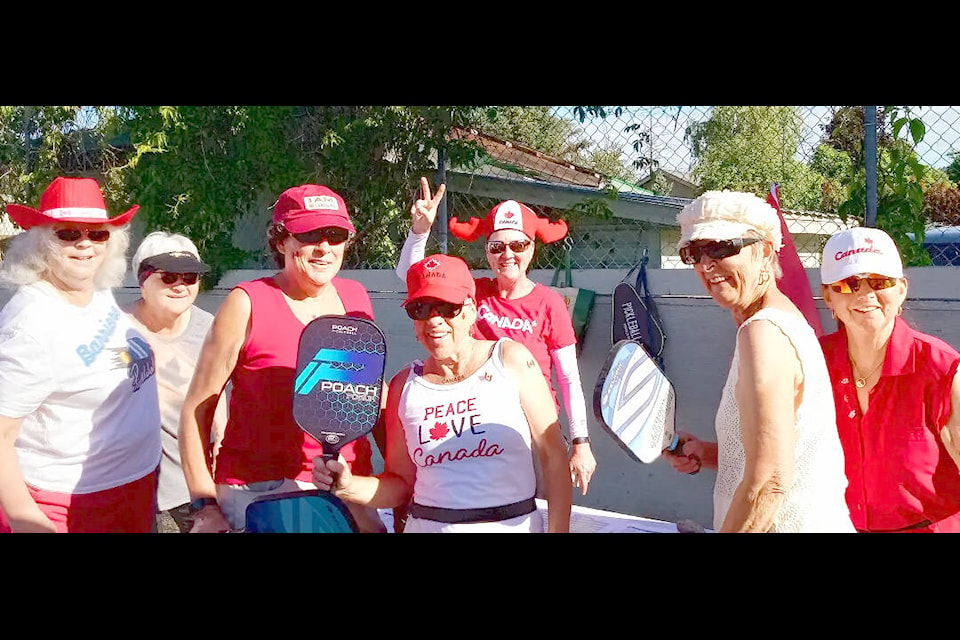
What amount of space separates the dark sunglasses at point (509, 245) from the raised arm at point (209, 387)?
3.93 ft

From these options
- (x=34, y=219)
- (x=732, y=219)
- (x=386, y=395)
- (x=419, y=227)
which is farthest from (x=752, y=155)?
(x=34, y=219)

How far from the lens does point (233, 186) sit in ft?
18.4

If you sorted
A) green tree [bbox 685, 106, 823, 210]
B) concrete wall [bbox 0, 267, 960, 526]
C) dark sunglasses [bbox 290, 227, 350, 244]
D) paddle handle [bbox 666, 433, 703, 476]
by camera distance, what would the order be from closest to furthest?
paddle handle [bbox 666, 433, 703, 476]
dark sunglasses [bbox 290, 227, 350, 244]
concrete wall [bbox 0, 267, 960, 526]
green tree [bbox 685, 106, 823, 210]

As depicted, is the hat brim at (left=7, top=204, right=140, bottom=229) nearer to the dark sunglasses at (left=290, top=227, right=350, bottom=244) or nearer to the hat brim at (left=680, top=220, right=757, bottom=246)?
the dark sunglasses at (left=290, top=227, right=350, bottom=244)

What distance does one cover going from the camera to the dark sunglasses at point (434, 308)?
7.69ft

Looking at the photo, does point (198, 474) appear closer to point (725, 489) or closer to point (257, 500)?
point (257, 500)

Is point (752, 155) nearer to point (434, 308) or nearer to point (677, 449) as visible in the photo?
point (677, 449)

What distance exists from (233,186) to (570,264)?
7.66 feet

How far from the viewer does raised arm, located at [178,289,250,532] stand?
2.39 m

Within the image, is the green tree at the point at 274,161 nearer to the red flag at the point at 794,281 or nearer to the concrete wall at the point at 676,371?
the concrete wall at the point at 676,371

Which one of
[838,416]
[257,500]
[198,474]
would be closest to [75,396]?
[198,474]

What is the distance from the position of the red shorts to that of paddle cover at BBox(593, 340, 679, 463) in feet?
4.72

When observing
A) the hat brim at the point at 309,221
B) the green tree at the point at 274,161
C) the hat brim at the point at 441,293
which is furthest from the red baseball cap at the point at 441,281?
the green tree at the point at 274,161

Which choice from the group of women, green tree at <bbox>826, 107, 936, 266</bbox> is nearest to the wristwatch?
the group of women
